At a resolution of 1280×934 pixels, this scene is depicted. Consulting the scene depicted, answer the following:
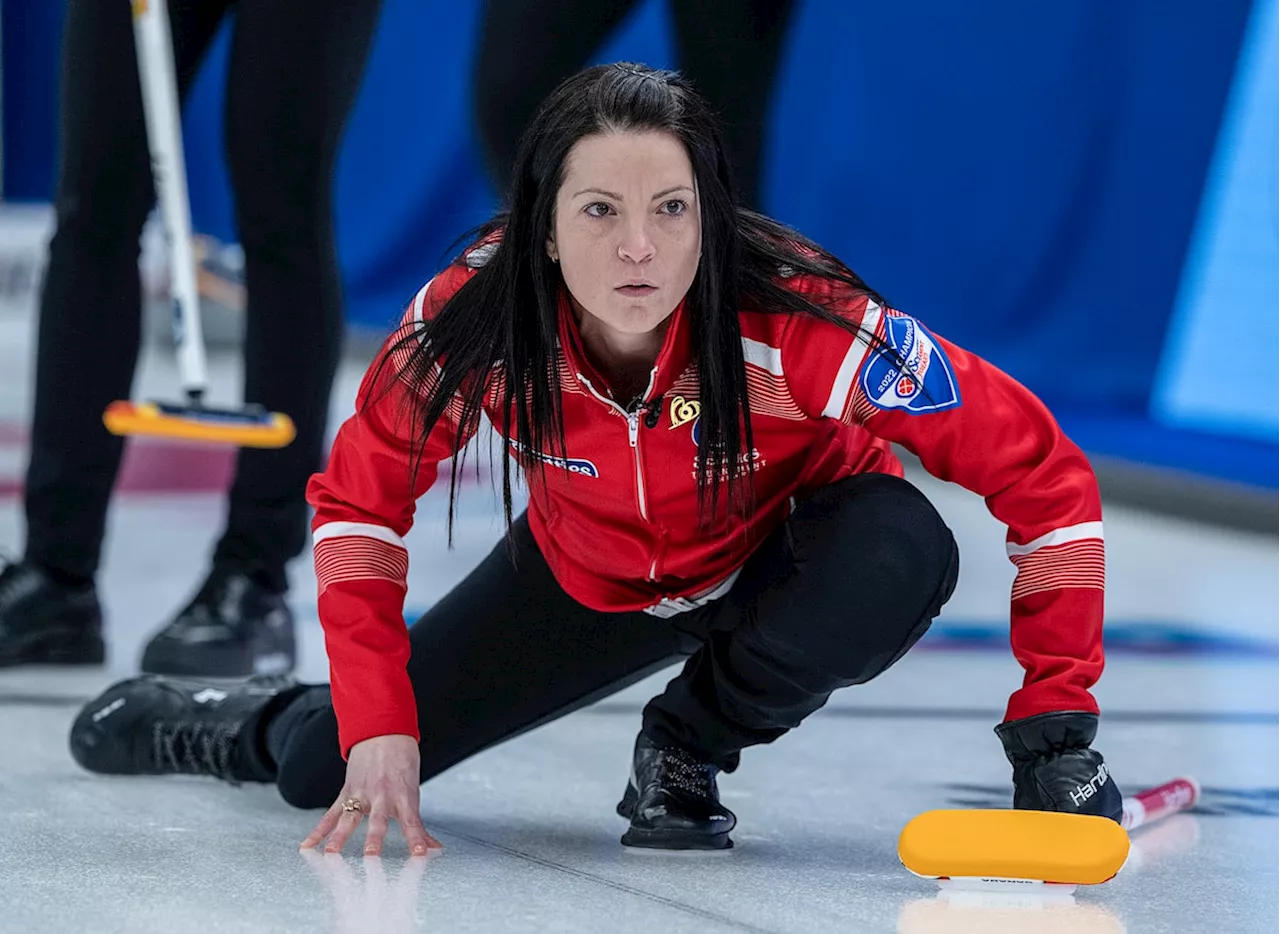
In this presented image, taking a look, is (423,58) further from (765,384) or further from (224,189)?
(765,384)

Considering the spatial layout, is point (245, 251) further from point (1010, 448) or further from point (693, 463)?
point (1010, 448)

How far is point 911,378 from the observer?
1.36 metres

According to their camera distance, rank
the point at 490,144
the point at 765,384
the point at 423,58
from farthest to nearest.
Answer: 1. the point at 423,58
2. the point at 490,144
3. the point at 765,384

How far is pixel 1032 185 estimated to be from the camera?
4281 millimetres

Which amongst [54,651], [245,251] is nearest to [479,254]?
[245,251]

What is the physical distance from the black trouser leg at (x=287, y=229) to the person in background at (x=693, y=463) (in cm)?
57

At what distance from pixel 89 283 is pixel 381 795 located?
90 cm

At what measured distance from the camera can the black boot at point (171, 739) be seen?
1648mm

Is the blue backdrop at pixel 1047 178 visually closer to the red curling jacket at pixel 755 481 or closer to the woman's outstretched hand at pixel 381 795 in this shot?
the red curling jacket at pixel 755 481

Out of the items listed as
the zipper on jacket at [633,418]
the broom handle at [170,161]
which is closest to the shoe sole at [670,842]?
the zipper on jacket at [633,418]

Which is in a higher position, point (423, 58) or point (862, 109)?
point (423, 58)

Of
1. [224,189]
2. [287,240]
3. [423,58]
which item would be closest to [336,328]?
[287,240]

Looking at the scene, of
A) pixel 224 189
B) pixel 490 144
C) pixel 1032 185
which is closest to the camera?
pixel 490 144

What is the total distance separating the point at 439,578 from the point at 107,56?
0.92 m
